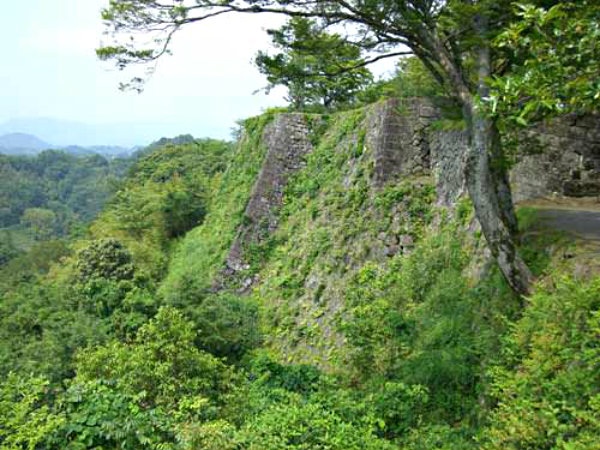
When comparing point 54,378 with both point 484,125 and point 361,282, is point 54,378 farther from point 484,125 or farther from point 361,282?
point 484,125

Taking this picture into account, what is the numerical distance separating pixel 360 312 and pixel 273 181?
26.7 feet

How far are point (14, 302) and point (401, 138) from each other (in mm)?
11486

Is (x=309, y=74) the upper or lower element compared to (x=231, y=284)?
upper

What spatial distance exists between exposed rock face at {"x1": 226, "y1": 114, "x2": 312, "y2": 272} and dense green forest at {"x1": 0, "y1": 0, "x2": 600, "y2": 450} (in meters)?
0.07

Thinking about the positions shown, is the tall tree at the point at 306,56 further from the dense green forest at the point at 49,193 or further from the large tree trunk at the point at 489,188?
the dense green forest at the point at 49,193

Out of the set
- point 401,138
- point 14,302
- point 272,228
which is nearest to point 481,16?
point 401,138

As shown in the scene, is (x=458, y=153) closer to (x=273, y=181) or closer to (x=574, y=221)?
(x=574, y=221)

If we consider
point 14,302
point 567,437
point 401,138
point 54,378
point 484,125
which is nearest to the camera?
point 567,437

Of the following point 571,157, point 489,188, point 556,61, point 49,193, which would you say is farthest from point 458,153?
point 49,193

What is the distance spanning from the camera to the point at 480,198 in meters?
5.51

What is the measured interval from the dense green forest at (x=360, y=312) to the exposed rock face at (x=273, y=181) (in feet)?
0.23

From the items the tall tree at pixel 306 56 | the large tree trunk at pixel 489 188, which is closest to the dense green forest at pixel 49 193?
the tall tree at pixel 306 56

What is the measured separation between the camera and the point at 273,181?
15.4 m

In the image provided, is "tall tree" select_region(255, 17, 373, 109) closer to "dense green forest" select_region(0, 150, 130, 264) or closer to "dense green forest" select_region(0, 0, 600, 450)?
"dense green forest" select_region(0, 0, 600, 450)
